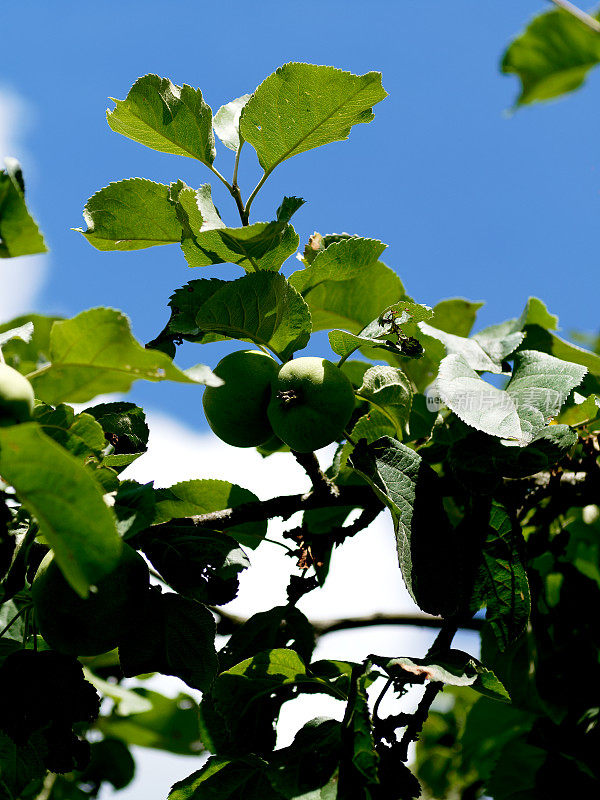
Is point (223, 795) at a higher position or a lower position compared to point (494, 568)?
lower

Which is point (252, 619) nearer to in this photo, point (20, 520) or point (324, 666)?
point (324, 666)

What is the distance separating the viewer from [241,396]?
4.09 feet

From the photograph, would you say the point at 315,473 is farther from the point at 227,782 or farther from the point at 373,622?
the point at 373,622

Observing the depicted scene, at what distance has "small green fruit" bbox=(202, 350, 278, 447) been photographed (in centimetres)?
125

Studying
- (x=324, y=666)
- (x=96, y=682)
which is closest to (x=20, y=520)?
(x=324, y=666)

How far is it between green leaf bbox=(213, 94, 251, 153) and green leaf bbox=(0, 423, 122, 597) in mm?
897

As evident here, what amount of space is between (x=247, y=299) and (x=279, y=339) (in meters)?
0.13

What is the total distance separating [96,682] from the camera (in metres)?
2.25

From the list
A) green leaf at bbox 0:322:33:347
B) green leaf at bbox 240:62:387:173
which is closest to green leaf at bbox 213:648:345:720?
green leaf at bbox 0:322:33:347

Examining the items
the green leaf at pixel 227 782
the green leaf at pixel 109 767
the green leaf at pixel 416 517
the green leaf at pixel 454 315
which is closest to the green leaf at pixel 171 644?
the green leaf at pixel 227 782

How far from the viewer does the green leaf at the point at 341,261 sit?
1.33 m

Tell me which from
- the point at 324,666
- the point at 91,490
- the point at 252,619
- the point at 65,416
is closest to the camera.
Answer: the point at 91,490

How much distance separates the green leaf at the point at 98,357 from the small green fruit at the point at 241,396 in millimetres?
304

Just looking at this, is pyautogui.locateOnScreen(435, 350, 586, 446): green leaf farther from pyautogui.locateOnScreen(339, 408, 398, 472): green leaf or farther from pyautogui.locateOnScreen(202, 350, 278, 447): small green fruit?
pyautogui.locateOnScreen(202, 350, 278, 447): small green fruit
